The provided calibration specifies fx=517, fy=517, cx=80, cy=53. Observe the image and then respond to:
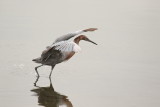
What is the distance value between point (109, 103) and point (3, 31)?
4.79 m

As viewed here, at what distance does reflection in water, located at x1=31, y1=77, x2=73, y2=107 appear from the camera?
725cm

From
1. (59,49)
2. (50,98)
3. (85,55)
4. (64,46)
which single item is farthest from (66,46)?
(85,55)

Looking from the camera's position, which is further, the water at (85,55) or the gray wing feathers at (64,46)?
the gray wing feathers at (64,46)

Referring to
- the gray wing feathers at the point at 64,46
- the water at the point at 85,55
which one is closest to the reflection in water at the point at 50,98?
the water at the point at 85,55

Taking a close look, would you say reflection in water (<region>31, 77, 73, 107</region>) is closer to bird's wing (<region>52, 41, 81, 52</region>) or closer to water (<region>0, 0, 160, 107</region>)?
water (<region>0, 0, 160, 107</region>)

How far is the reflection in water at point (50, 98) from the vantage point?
285 inches

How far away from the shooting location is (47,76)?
29.2 ft

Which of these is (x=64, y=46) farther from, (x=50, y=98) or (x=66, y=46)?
(x=50, y=98)

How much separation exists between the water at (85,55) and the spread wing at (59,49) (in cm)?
35

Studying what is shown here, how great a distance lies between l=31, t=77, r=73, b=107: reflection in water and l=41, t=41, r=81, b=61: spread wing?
2.11 ft

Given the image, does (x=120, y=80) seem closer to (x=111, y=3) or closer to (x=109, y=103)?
(x=109, y=103)

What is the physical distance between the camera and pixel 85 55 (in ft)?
33.3

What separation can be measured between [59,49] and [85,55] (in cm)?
191

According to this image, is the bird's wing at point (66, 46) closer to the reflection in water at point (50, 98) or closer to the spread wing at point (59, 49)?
the spread wing at point (59, 49)
